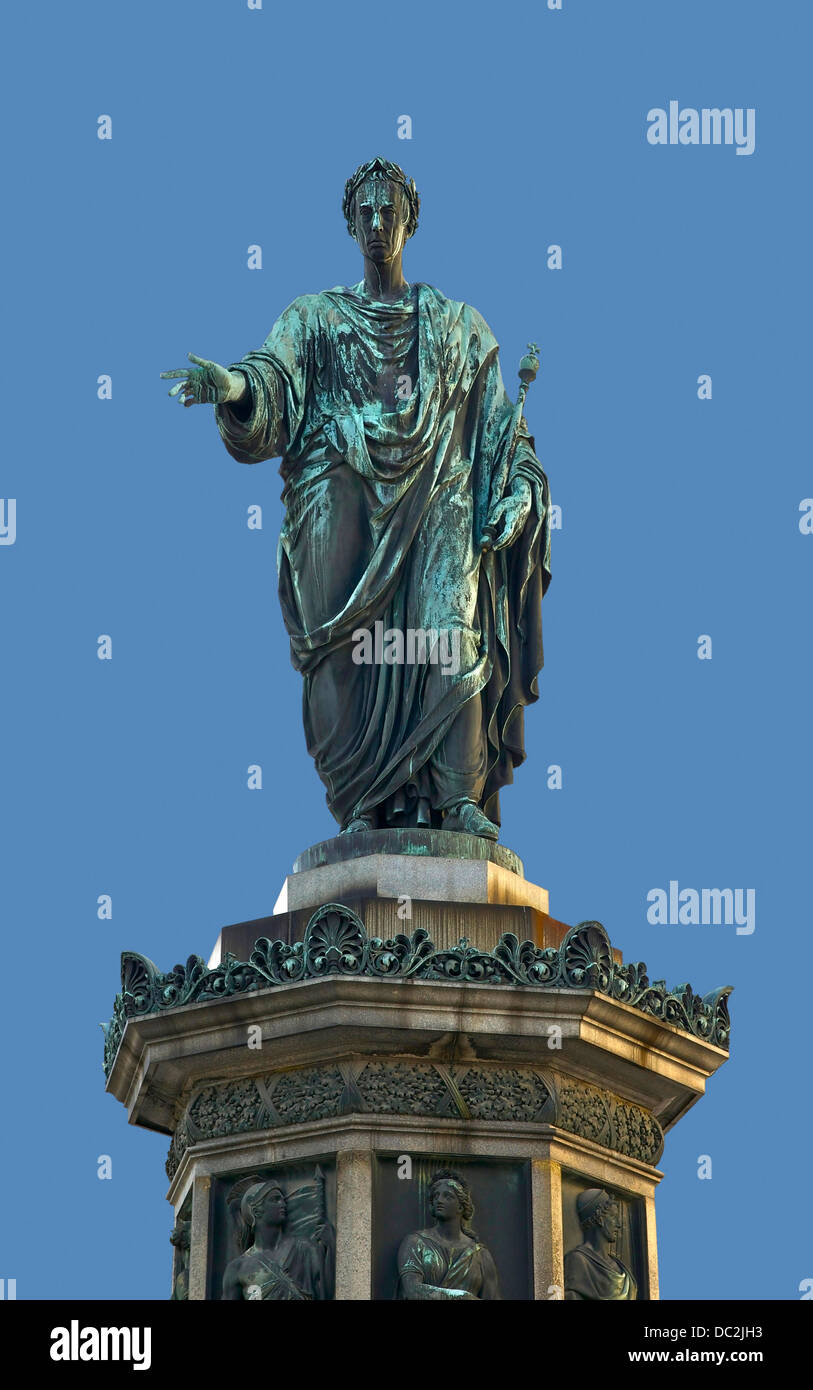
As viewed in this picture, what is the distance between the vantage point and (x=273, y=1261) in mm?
18359

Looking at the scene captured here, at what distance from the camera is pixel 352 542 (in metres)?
21.2

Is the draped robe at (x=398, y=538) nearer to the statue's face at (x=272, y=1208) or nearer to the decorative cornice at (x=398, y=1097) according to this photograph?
the decorative cornice at (x=398, y=1097)

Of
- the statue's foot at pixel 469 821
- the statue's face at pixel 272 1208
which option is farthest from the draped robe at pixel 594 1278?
the statue's foot at pixel 469 821

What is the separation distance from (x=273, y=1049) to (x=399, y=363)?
5.94m

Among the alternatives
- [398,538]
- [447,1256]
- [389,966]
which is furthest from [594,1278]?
[398,538]

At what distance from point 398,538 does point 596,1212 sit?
17.9 feet

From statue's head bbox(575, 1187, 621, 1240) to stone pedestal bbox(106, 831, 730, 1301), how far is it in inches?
2.0

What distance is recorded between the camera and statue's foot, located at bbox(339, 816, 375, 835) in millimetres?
20297

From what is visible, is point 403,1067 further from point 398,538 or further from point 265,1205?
point 398,538

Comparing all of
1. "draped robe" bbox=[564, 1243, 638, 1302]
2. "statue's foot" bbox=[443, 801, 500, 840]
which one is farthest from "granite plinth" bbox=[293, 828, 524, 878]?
"draped robe" bbox=[564, 1243, 638, 1302]

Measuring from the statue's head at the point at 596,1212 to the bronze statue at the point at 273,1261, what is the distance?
1.92 metres

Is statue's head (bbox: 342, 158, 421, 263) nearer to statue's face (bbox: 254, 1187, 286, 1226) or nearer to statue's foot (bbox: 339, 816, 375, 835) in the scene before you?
statue's foot (bbox: 339, 816, 375, 835)
